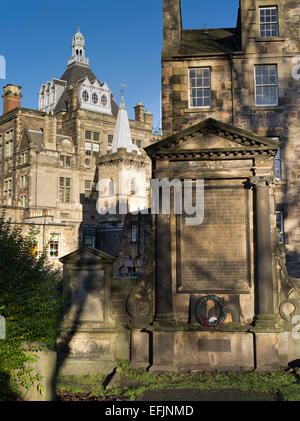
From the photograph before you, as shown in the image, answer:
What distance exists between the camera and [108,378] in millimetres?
14383

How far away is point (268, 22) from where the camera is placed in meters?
22.5

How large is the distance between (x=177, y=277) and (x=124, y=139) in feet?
144

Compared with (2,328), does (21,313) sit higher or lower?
higher

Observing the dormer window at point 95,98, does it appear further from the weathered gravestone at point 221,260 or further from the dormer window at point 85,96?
the weathered gravestone at point 221,260

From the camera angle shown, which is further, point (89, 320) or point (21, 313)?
point (89, 320)

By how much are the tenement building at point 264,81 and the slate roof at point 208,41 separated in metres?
0.05

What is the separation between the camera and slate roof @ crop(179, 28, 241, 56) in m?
22.1

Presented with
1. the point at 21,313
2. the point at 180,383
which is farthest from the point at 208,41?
the point at 21,313

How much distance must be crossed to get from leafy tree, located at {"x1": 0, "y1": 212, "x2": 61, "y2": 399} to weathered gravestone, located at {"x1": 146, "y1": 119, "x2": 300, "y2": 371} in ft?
15.7

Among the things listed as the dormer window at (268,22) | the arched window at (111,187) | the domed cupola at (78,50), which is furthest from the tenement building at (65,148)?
the dormer window at (268,22)

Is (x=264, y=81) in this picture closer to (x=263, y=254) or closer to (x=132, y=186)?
(x=263, y=254)

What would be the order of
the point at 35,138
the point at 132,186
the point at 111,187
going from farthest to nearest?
the point at 35,138
the point at 111,187
the point at 132,186

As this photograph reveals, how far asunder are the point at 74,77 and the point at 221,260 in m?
59.7

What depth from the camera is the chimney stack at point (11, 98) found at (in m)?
62.4
